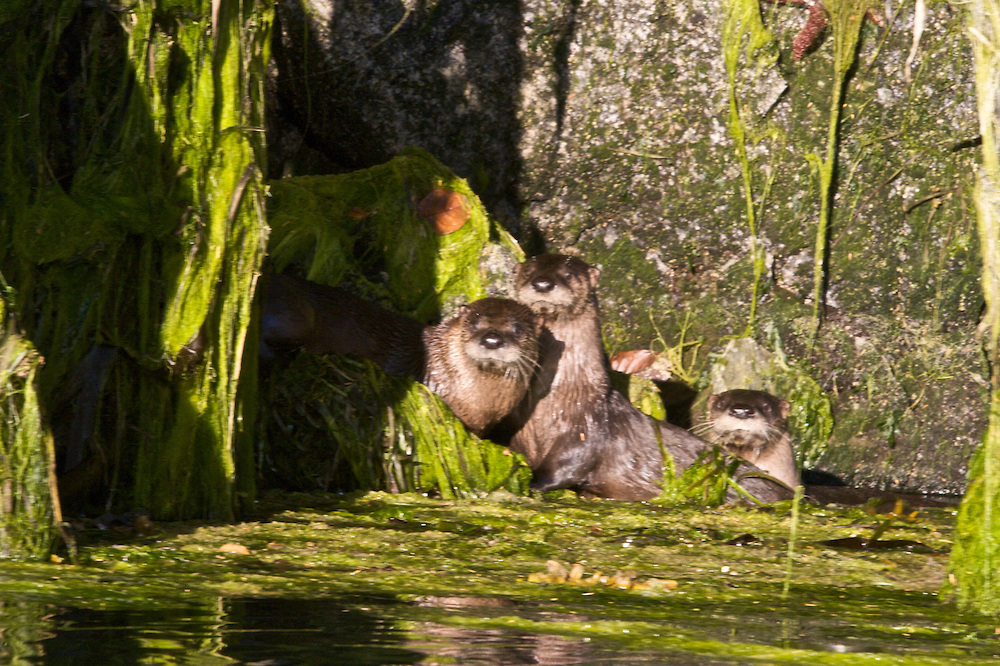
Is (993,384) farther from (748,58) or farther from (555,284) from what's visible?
(748,58)

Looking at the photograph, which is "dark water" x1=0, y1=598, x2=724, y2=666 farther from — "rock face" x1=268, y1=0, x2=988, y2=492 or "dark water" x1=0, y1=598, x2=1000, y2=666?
"rock face" x1=268, y1=0, x2=988, y2=492

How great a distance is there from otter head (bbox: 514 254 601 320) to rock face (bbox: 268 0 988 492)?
766 millimetres

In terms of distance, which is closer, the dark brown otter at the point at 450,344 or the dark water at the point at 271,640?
the dark water at the point at 271,640

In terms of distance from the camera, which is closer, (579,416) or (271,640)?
(271,640)

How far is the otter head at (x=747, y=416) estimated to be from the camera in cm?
504

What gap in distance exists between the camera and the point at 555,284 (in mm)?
4996

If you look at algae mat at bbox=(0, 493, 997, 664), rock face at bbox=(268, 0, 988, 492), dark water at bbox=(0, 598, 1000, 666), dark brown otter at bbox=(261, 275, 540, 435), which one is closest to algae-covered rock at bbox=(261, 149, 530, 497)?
dark brown otter at bbox=(261, 275, 540, 435)

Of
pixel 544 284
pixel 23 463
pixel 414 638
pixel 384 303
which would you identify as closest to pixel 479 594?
pixel 414 638

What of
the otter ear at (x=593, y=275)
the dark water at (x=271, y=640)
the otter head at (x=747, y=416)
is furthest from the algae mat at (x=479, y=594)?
the otter ear at (x=593, y=275)

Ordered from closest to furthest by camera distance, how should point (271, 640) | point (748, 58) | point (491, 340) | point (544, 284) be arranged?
point (271, 640) < point (491, 340) < point (544, 284) < point (748, 58)

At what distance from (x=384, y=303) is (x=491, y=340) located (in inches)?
32.4

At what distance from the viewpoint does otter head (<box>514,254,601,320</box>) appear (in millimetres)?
5000

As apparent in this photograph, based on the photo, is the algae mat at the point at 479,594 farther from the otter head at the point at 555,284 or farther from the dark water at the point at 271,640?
the otter head at the point at 555,284

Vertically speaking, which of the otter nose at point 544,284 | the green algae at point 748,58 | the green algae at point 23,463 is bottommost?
the green algae at point 23,463
